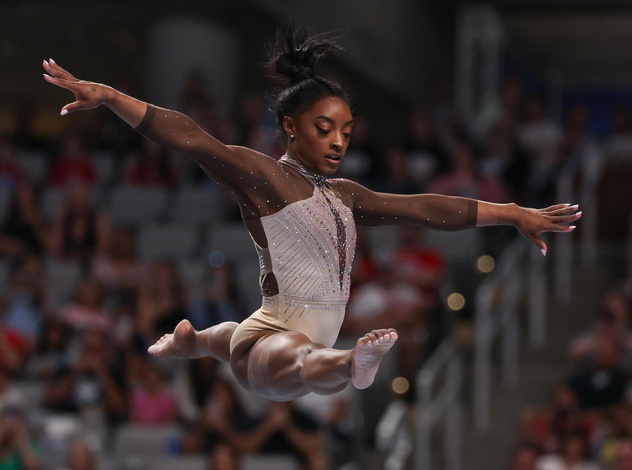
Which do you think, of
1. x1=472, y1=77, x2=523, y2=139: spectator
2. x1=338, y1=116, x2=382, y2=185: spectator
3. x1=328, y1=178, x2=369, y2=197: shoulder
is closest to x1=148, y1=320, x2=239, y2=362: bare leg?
x1=328, y1=178, x2=369, y2=197: shoulder

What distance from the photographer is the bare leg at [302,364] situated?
10.1 ft

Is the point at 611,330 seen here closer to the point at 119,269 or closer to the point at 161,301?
the point at 161,301

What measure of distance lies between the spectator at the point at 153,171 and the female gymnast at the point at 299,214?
20.6 feet

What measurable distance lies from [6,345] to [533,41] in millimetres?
11122

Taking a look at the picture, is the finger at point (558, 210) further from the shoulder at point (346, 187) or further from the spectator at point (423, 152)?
the spectator at point (423, 152)

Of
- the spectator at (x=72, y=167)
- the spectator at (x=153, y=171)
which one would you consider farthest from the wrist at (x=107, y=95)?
the spectator at (x=72, y=167)

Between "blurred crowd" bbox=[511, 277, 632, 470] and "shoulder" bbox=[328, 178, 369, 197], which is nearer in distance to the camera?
"shoulder" bbox=[328, 178, 369, 197]

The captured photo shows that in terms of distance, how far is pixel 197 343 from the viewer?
3891mm

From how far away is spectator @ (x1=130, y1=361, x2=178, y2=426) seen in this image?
307 inches

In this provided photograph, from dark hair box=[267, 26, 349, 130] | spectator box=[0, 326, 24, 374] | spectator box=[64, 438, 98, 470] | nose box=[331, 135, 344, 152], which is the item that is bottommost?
spectator box=[64, 438, 98, 470]

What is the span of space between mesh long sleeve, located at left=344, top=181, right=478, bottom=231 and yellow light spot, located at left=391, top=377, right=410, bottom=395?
A: 3.96 meters

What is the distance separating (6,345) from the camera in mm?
8125

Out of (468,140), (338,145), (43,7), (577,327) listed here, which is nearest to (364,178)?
(468,140)

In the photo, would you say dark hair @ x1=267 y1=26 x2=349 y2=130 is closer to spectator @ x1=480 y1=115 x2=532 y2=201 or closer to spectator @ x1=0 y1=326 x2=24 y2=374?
spectator @ x1=0 y1=326 x2=24 y2=374
